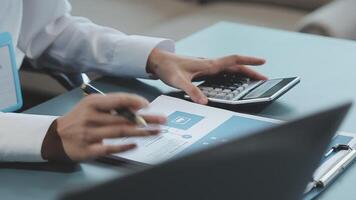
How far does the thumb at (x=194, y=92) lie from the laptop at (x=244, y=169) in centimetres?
49

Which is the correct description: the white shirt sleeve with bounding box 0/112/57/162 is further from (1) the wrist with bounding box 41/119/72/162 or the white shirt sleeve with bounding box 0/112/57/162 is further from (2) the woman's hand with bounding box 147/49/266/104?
(2) the woman's hand with bounding box 147/49/266/104

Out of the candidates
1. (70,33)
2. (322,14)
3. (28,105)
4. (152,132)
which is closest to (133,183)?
(152,132)

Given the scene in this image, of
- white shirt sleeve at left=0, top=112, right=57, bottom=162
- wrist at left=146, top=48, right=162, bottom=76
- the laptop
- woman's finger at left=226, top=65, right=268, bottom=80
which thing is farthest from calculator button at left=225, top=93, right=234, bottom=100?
the laptop

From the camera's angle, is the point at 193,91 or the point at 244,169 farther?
the point at 193,91

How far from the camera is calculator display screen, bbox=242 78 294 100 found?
115cm

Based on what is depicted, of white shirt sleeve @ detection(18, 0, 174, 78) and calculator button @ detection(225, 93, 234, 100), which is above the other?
calculator button @ detection(225, 93, 234, 100)

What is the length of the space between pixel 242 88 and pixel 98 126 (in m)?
0.38

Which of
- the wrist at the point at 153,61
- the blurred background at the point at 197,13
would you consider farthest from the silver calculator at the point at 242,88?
the blurred background at the point at 197,13

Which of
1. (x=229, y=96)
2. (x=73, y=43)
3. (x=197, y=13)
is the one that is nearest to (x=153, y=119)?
(x=229, y=96)

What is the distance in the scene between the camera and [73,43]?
1439 mm

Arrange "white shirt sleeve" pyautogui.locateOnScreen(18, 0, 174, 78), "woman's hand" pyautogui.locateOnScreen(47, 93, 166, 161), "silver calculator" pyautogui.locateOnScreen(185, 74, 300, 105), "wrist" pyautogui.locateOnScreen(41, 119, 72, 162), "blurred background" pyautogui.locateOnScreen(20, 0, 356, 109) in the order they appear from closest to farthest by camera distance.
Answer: "woman's hand" pyautogui.locateOnScreen(47, 93, 166, 161)
"wrist" pyautogui.locateOnScreen(41, 119, 72, 162)
"silver calculator" pyautogui.locateOnScreen(185, 74, 300, 105)
"white shirt sleeve" pyautogui.locateOnScreen(18, 0, 174, 78)
"blurred background" pyautogui.locateOnScreen(20, 0, 356, 109)

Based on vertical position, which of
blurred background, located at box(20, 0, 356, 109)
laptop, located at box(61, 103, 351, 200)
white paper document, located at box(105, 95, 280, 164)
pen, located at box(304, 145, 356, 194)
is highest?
laptop, located at box(61, 103, 351, 200)

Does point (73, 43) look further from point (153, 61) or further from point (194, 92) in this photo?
point (194, 92)

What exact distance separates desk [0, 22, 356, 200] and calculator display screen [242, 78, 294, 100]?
0.09 feet
